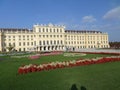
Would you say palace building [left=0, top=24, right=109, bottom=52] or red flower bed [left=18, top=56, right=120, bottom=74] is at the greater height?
palace building [left=0, top=24, right=109, bottom=52]

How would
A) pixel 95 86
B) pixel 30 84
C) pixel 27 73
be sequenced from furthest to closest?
pixel 27 73
pixel 30 84
pixel 95 86

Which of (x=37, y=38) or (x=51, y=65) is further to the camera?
(x=37, y=38)

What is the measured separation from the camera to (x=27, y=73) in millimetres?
10898

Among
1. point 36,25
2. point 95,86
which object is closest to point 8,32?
point 36,25

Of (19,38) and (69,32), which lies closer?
(19,38)

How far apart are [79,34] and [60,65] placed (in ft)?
249

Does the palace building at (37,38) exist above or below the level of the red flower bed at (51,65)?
above

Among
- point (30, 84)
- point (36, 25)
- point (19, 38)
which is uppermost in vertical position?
point (36, 25)

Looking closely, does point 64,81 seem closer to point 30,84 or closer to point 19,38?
point 30,84

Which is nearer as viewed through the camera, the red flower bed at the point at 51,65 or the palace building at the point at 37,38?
the red flower bed at the point at 51,65

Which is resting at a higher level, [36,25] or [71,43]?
[36,25]

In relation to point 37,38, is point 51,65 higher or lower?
lower

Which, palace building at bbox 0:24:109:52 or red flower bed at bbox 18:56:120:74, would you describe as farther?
palace building at bbox 0:24:109:52

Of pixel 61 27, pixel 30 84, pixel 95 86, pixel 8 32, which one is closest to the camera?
pixel 95 86
